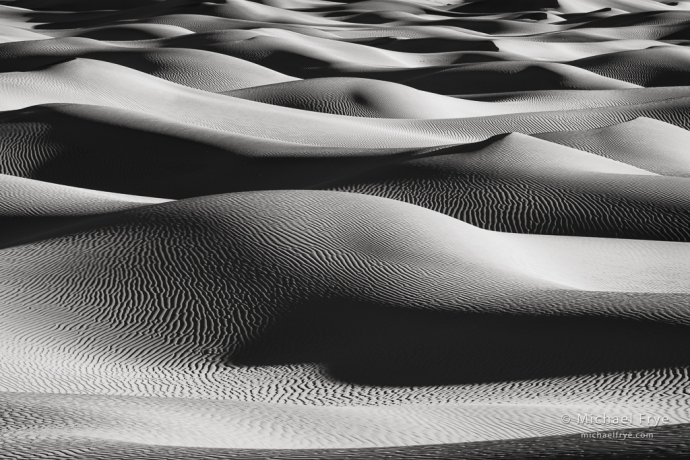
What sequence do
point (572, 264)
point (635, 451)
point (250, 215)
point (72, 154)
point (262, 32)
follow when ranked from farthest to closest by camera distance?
point (262, 32)
point (72, 154)
point (572, 264)
point (250, 215)
point (635, 451)

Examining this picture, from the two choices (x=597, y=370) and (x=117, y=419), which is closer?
(x=117, y=419)

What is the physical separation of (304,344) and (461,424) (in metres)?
2.27

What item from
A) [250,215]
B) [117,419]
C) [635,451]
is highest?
[635,451]

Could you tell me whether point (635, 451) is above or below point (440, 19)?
above

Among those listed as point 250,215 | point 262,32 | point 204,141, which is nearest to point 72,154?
point 204,141

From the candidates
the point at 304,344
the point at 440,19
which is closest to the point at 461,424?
the point at 304,344

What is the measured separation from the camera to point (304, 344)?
7.15 m

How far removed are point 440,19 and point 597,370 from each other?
50.6 metres

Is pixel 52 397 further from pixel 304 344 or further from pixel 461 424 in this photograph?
pixel 304 344

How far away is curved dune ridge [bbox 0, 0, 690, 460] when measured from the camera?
4.72 m

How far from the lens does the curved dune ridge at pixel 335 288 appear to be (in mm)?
4723

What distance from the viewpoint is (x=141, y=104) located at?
65.2 feet

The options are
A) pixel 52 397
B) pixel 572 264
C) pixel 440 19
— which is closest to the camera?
pixel 52 397

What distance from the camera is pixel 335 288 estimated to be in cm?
780
